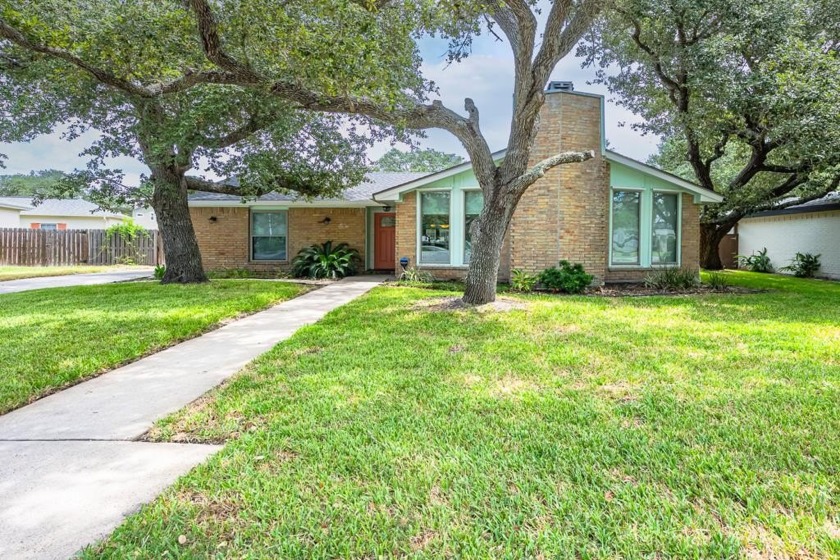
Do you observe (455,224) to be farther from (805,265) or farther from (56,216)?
(56,216)

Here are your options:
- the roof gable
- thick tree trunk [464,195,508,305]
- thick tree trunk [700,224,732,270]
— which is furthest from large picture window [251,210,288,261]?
thick tree trunk [700,224,732,270]

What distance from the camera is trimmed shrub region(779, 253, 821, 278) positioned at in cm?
1652

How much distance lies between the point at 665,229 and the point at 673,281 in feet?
6.02

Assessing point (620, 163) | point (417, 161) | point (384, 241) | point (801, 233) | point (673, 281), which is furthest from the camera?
point (417, 161)

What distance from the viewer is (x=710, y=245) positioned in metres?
17.8

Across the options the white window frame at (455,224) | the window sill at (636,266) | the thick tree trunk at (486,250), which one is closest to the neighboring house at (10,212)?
the white window frame at (455,224)

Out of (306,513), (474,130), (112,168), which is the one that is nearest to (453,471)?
(306,513)

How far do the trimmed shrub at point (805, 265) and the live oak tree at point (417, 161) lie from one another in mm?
32032

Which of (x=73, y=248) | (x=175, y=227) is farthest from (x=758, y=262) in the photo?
(x=73, y=248)

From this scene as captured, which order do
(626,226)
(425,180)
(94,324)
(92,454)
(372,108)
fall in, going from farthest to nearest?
1. (425,180)
2. (626,226)
3. (372,108)
4. (94,324)
5. (92,454)

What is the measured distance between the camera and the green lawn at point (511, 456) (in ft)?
6.45

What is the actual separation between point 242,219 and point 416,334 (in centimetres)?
1216

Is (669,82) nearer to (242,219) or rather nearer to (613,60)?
(613,60)

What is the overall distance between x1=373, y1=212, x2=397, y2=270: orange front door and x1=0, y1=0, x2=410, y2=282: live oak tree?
9.27 feet
